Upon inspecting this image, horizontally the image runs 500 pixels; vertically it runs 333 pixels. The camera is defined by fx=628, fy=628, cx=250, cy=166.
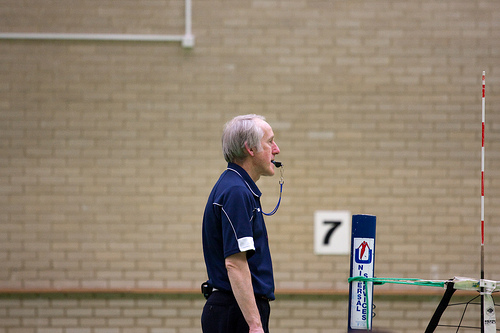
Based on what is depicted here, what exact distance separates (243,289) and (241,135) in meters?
0.72

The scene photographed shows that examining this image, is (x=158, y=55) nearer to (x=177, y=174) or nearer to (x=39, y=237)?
(x=177, y=174)

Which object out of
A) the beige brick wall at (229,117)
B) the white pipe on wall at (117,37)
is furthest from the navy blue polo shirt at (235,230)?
the white pipe on wall at (117,37)

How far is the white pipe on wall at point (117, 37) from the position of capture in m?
5.64

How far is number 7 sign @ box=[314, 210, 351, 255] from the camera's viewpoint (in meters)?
5.68

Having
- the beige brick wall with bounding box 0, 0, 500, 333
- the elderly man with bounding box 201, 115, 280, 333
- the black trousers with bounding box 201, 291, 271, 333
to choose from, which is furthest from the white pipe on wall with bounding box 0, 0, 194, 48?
the black trousers with bounding box 201, 291, 271, 333

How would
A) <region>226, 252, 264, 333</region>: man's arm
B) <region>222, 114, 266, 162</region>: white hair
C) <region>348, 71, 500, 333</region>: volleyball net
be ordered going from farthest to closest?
<region>222, 114, 266, 162</region>: white hair, <region>348, 71, 500, 333</region>: volleyball net, <region>226, 252, 264, 333</region>: man's arm

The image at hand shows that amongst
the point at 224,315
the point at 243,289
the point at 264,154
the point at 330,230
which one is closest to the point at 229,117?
the point at 330,230

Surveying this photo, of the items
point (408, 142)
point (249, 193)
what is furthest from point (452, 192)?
point (249, 193)

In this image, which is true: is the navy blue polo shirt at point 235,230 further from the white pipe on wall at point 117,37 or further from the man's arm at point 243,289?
the white pipe on wall at point 117,37

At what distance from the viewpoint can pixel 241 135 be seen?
2979mm

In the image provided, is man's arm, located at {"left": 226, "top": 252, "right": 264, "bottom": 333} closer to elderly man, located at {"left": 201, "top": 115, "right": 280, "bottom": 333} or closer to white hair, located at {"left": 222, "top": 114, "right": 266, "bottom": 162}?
elderly man, located at {"left": 201, "top": 115, "right": 280, "bottom": 333}

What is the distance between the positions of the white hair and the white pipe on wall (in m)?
2.86

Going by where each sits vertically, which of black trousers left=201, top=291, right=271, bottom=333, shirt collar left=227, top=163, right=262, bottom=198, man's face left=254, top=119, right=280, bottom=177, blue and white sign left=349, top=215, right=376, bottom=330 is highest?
man's face left=254, top=119, right=280, bottom=177

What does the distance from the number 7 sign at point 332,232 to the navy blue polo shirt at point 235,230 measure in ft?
8.99
